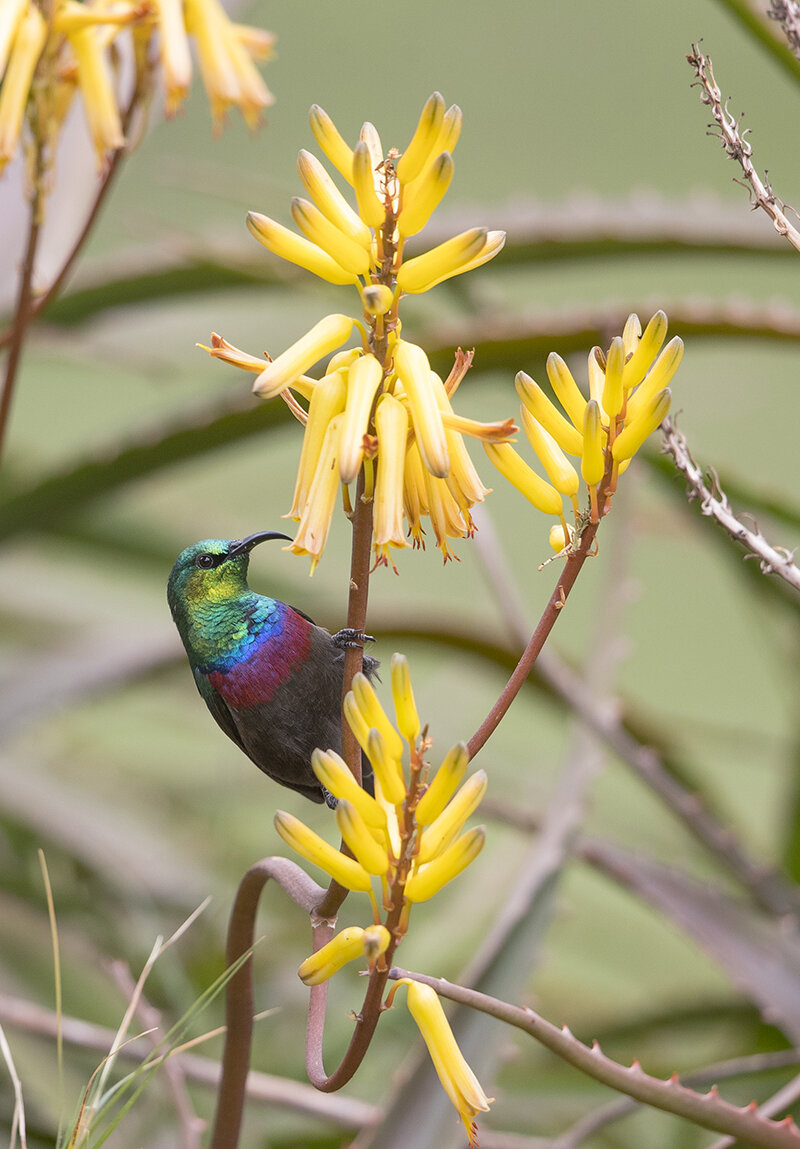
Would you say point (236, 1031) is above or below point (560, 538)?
below

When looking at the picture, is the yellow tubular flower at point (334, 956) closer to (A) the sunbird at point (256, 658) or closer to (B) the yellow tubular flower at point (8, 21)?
(A) the sunbird at point (256, 658)

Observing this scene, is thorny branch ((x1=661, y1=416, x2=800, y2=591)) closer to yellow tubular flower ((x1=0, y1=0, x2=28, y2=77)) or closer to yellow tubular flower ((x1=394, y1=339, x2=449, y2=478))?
yellow tubular flower ((x1=394, y1=339, x2=449, y2=478))

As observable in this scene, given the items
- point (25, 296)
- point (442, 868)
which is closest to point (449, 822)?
point (442, 868)

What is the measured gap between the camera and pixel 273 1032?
2.10 feet

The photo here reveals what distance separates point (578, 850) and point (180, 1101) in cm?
18

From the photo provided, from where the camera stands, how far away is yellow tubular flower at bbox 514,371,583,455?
152 mm

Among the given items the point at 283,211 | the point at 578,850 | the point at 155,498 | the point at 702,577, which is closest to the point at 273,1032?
the point at 578,850

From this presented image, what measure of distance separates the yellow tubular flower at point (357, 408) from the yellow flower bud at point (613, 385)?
31mm

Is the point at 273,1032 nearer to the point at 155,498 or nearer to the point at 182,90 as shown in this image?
the point at 182,90

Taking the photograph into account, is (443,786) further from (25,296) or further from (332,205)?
(25,296)

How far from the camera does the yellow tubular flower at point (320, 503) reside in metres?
0.14

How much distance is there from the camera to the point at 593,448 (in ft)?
0.49

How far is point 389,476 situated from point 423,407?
11 millimetres

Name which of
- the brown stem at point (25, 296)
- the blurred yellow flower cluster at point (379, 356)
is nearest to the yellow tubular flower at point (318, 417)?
the blurred yellow flower cluster at point (379, 356)
